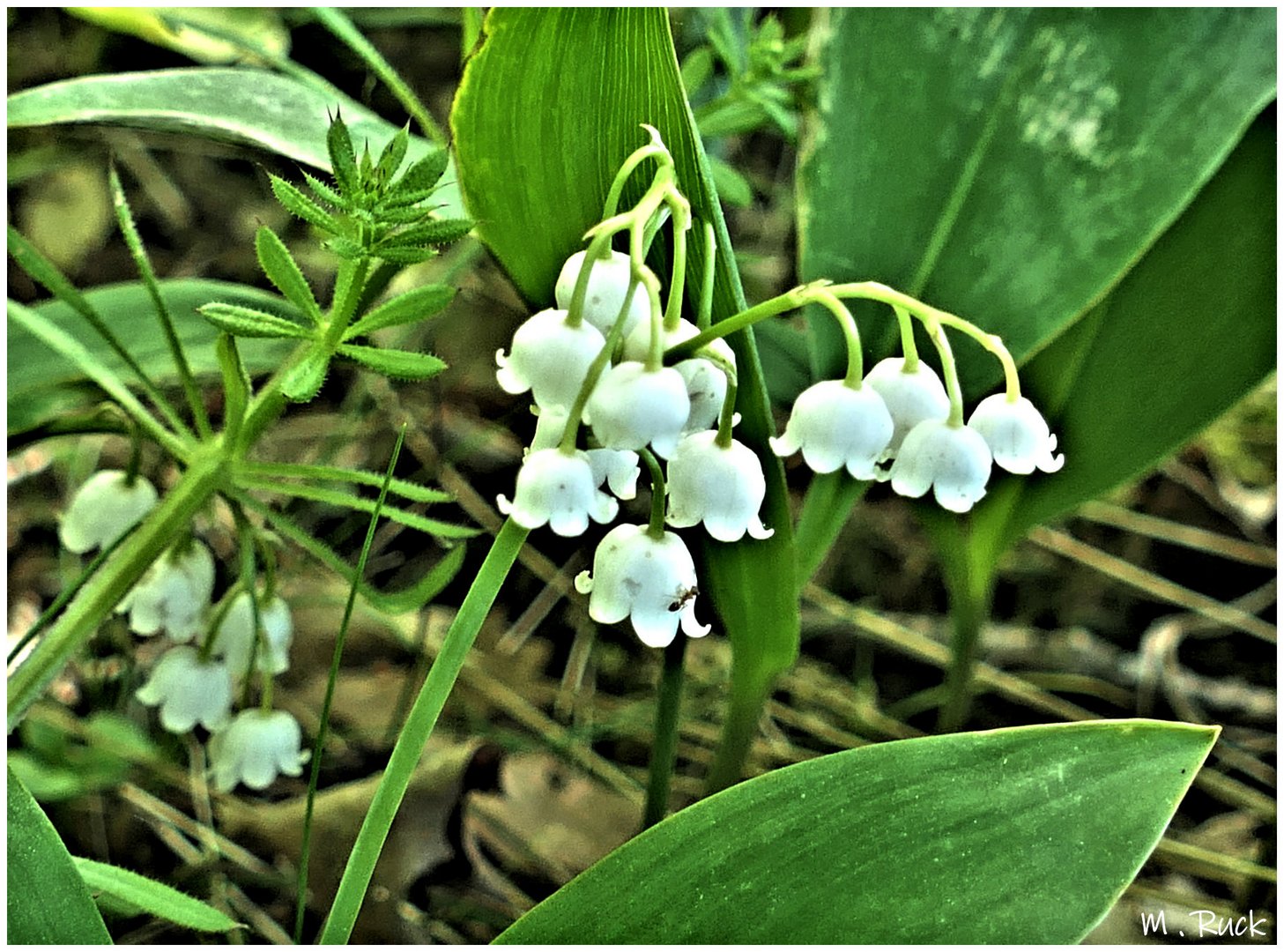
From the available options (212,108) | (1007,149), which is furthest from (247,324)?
(1007,149)

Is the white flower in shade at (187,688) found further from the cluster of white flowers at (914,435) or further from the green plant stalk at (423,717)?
the cluster of white flowers at (914,435)

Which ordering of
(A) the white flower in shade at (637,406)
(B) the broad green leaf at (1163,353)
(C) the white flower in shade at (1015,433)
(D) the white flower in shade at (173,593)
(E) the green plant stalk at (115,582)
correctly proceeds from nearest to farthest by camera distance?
(A) the white flower in shade at (637,406)
(C) the white flower in shade at (1015,433)
(E) the green plant stalk at (115,582)
(D) the white flower in shade at (173,593)
(B) the broad green leaf at (1163,353)

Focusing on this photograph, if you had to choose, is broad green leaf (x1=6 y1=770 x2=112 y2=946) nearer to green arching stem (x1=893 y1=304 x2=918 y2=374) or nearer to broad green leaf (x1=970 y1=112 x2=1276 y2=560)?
green arching stem (x1=893 y1=304 x2=918 y2=374)

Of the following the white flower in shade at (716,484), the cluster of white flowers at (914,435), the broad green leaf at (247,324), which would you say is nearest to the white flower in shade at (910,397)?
the cluster of white flowers at (914,435)

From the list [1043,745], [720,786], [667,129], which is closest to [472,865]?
[720,786]

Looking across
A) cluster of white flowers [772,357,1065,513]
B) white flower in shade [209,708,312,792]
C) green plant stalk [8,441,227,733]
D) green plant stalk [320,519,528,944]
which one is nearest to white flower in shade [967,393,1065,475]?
cluster of white flowers [772,357,1065,513]

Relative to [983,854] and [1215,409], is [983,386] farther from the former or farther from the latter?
[983,854]
